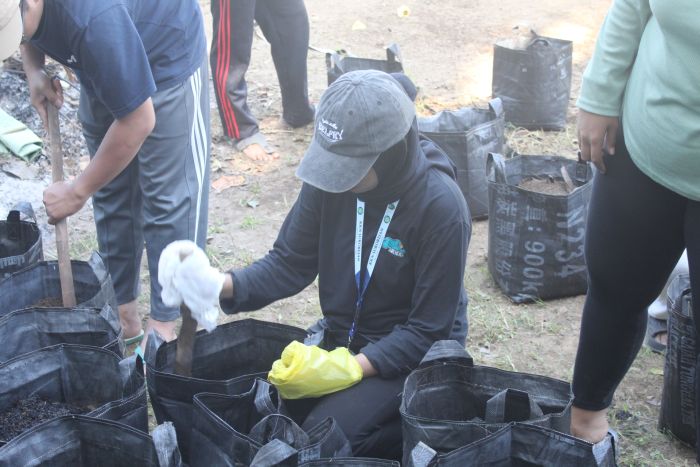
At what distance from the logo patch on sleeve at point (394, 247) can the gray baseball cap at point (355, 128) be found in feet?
0.91

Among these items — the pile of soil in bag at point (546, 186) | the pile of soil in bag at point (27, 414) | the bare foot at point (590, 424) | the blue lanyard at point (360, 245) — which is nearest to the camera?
the pile of soil in bag at point (27, 414)

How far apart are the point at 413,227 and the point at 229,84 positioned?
3.34 m

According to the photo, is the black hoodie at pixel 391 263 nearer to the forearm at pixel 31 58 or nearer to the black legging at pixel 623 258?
the black legging at pixel 623 258

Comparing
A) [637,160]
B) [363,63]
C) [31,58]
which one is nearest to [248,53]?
[363,63]

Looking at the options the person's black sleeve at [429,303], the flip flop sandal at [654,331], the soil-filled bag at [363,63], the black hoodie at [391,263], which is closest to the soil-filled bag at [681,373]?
the flip flop sandal at [654,331]

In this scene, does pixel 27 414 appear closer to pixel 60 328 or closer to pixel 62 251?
pixel 60 328

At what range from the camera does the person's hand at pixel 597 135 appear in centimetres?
221

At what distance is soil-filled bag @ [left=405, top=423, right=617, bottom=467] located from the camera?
1.94 m

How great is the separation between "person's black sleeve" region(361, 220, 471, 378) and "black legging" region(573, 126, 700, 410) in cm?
39

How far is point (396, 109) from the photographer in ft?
7.34

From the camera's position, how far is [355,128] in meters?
2.22

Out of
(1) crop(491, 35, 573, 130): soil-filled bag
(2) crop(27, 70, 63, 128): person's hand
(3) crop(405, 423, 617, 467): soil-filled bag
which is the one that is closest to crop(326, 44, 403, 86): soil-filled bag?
(1) crop(491, 35, 573, 130): soil-filled bag

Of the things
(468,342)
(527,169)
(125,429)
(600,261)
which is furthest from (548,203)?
(125,429)

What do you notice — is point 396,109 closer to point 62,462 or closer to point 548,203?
point 62,462
